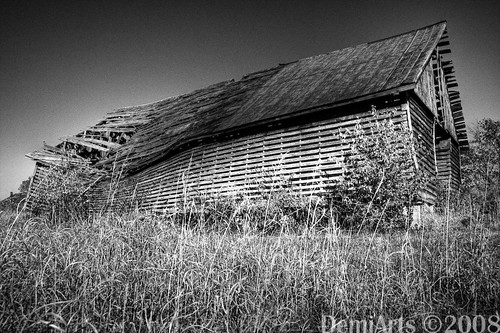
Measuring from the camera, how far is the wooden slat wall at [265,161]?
30.2ft

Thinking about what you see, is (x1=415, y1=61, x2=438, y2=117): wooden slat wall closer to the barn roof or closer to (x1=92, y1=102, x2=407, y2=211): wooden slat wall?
the barn roof

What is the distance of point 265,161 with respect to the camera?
10477 mm

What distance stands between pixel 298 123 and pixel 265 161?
1.76 m

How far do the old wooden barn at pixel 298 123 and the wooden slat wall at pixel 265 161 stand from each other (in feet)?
0.12

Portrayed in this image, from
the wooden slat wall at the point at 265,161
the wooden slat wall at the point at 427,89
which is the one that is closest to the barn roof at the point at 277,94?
the wooden slat wall at the point at 265,161

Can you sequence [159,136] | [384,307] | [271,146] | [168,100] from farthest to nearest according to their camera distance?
1. [168,100]
2. [159,136]
3. [271,146]
4. [384,307]

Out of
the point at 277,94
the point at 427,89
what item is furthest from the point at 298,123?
the point at 427,89

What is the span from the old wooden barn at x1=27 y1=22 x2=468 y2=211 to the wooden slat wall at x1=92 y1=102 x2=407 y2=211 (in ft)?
0.12

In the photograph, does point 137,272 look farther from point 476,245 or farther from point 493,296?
point 476,245

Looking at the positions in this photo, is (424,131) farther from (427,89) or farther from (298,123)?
(298,123)

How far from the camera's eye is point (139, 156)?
1508 centimetres

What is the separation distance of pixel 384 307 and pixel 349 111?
300 inches

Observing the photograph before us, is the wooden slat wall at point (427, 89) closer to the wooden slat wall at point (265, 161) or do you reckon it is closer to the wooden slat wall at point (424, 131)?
the wooden slat wall at point (424, 131)

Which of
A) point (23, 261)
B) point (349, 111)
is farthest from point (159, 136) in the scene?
point (23, 261)
